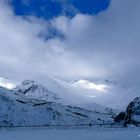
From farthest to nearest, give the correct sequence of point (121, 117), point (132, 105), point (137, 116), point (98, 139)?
point (121, 117) → point (132, 105) → point (137, 116) → point (98, 139)

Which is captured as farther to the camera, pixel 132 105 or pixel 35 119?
pixel 35 119

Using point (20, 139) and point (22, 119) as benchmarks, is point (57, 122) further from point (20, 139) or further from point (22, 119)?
point (20, 139)

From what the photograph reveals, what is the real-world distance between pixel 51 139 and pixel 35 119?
151m

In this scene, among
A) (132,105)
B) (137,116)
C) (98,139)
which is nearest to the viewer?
(98,139)

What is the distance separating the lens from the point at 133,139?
4169 cm

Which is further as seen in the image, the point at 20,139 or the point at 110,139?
the point at 110,139

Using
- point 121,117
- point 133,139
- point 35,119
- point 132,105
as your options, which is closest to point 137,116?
point 132,105

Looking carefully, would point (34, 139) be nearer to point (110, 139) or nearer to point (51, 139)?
point (51, 139)

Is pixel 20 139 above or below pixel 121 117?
below

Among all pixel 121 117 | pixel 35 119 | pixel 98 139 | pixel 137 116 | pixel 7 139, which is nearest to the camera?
pixel 7 139

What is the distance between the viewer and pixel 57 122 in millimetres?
197125

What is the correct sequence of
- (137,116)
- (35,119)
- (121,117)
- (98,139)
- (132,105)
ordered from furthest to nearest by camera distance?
(35,119) → (121,117) → (132,105) → (137,116) → (98,139)

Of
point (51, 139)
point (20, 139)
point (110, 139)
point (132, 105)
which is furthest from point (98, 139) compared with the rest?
point (132, 105)

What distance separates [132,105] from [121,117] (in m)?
14.2
